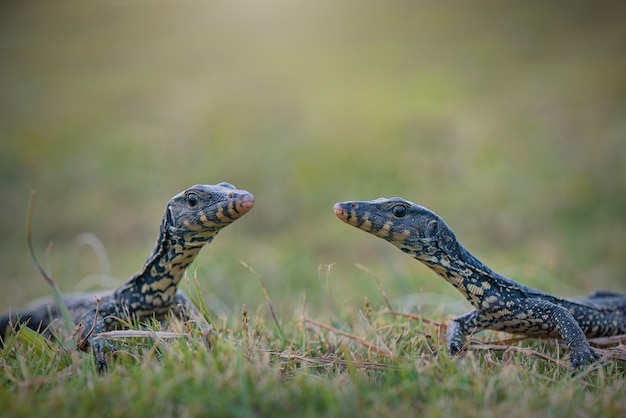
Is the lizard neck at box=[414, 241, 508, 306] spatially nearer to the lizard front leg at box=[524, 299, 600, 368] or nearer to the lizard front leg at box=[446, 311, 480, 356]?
the lizard front leg at box=[446, 311, 480, 356]

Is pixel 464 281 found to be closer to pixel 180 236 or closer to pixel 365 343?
pixel 365 343

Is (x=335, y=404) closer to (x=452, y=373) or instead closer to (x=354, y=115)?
(x=452, y=373)

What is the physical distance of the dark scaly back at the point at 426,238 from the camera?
4.79 metres

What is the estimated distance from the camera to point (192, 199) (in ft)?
16.7

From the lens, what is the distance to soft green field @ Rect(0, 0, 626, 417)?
3.87m

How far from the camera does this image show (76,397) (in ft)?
12.1

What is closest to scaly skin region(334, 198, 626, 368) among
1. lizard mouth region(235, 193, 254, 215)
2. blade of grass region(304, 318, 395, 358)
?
blade of grass region(304, 318, 395, 358)

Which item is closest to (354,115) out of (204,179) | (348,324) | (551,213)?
(204,179)

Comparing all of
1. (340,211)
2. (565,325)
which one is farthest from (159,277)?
(565,325)

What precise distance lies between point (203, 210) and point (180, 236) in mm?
449

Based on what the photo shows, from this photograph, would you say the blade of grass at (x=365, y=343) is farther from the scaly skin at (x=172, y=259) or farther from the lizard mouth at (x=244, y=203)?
the lizard mouth at (x=244, y=203)

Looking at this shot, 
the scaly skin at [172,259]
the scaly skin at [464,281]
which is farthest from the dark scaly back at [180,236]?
the scaly skin at [464,281]

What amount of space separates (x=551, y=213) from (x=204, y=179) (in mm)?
7247

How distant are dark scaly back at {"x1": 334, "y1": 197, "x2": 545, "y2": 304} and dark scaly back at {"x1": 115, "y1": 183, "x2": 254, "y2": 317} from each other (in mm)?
902
